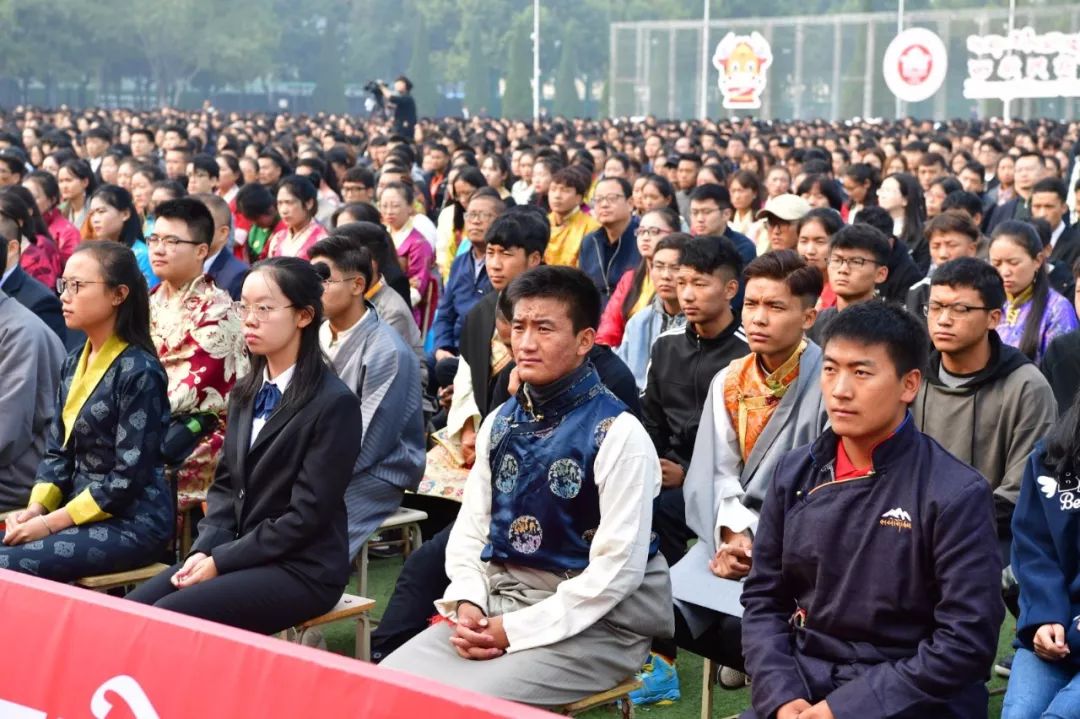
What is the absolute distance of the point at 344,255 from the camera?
5164 mm

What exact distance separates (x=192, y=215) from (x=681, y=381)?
2007mm

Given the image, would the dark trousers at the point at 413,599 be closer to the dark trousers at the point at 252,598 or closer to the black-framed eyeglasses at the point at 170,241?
the dark trousers at the point at 252,598

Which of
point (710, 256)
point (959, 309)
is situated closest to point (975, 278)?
point (959, 309)

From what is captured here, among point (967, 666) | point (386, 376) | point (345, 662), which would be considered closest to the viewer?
point (345, 662)

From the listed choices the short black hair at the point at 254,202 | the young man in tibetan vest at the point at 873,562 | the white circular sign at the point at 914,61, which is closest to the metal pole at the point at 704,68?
the white circular sign at the point at 914,61

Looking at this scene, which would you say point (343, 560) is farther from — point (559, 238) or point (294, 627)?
point (559, 238)

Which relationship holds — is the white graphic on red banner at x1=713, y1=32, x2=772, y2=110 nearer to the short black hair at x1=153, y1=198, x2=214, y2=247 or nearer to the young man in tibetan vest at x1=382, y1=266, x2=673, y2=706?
the short black hair at x1=153, y1=198, x2=214, y2=247

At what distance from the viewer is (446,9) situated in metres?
62.6

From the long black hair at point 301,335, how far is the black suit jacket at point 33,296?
2072 mm

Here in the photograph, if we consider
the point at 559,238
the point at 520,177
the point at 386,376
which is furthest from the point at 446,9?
the point at 386,376

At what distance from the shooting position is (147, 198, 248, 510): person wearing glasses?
521 cm

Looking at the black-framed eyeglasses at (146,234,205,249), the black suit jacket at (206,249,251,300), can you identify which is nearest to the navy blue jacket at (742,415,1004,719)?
the black-framed eyeglasses at (146,234,205,249)

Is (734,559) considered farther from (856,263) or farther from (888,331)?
(856,263)

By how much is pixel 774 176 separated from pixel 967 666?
338 inches
